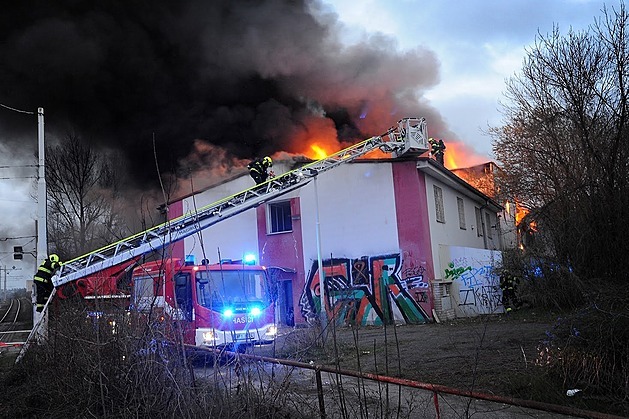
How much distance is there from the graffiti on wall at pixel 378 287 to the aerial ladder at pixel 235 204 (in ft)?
11.1

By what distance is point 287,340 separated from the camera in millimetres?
9883

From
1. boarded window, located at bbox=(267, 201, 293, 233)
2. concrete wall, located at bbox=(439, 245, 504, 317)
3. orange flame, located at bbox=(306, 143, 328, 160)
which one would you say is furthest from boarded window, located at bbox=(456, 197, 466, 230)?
boarded window, located at bbox=(267, 201, 293, 233)

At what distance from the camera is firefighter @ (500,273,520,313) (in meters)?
18.8

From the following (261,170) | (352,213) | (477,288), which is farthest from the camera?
(477,288)

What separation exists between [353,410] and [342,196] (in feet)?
50.9

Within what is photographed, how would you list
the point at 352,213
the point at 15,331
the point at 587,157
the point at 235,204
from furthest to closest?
1. the point at 352,213
2. the point at 15,331
3. the point at 235,204
4. the point at 587,157

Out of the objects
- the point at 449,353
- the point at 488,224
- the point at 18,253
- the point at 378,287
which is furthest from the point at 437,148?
the point at 18,253

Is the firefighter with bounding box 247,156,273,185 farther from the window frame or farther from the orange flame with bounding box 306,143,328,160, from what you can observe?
the window frame

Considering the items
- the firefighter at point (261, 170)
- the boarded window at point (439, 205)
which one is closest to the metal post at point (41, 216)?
the firefighter at point (261, 170)

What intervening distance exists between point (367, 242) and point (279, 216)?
154 inches

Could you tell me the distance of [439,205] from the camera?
2033cm

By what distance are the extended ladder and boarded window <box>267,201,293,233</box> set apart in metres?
3.51

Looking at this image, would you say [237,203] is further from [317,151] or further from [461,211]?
[461,211]

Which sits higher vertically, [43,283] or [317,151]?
[317,151]
